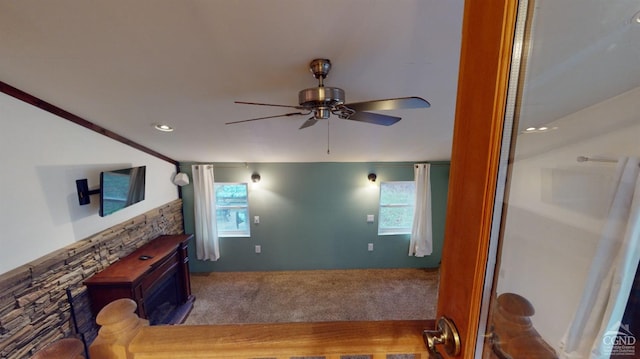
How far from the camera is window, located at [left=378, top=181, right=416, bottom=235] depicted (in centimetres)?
430

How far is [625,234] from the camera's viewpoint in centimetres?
57

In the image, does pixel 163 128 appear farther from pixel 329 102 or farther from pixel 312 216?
pixel 312 216

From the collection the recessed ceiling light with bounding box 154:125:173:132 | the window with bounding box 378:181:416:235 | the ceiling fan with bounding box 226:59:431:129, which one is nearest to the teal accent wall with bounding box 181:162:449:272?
the window with bounding box 378:181:416:235

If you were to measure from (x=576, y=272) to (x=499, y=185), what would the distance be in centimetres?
51

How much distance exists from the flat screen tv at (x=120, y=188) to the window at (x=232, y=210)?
1315 mm

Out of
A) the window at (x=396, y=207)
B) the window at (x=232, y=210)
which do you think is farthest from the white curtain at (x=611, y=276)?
the window at (x=232, y=210)

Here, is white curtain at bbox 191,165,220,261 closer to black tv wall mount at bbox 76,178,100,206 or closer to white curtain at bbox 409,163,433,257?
black tv wall mount at bbox 76,178,100,206

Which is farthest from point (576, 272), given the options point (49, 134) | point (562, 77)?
point (49, 134)

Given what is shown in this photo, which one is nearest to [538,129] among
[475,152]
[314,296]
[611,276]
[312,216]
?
[475,152]

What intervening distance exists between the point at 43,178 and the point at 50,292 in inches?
35.8

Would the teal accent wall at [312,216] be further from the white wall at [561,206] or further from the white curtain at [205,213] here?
the white wall at [561,206]

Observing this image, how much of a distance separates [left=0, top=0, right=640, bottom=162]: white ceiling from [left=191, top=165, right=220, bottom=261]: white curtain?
170cm

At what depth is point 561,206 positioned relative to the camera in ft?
2.21

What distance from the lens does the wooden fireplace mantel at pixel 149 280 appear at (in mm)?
2232
